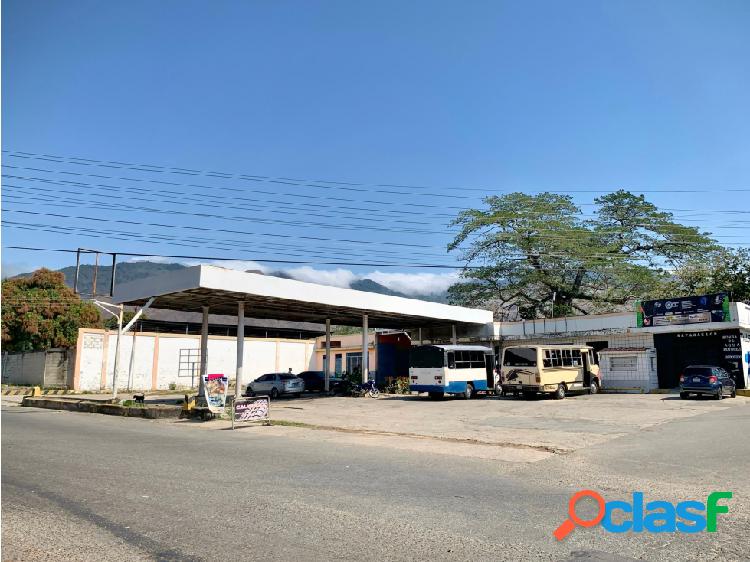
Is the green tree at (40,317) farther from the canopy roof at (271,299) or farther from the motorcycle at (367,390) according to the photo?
the motorcycle at (367,390)

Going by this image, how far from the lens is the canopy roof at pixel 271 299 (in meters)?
22.8

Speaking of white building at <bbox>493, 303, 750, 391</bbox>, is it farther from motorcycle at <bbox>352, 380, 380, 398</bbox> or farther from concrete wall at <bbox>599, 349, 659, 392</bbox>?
motorcycle at <bbox>352, 380, 380, 398</bbox>

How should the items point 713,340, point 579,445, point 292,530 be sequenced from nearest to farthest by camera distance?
1. point 292,530
2. point 579,445
3. point 713,340

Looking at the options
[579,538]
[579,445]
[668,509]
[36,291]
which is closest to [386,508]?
[579,538]

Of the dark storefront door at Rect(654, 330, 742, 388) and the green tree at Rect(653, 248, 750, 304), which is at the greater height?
the green tree at Rect(653, 248, 750, 304)

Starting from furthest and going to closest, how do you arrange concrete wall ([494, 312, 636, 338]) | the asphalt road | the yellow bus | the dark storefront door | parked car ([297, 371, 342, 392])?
1. parked car ([297, 371, 342, 392])
2. concrete wall ([494, 312, 636, 338])
3. the dark storefront door
4. the yellow bus
5. the asphalt road

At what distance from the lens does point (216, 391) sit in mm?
19219

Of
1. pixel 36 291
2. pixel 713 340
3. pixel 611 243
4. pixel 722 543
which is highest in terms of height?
pixel 611 243

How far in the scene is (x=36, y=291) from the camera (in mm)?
43969

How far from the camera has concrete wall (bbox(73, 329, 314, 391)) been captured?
38.5m

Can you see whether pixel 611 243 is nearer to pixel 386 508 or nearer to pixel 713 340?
pixel 713 340

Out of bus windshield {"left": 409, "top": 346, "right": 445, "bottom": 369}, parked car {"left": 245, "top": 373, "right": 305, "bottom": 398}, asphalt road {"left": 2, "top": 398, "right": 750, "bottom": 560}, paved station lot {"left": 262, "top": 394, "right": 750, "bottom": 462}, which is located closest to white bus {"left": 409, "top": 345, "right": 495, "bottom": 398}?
bus windshield {"left": 409, "top": 346, "right": 445, "bottom": 369}

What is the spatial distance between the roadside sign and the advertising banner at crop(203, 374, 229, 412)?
5.80 feet

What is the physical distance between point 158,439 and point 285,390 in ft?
59.9
